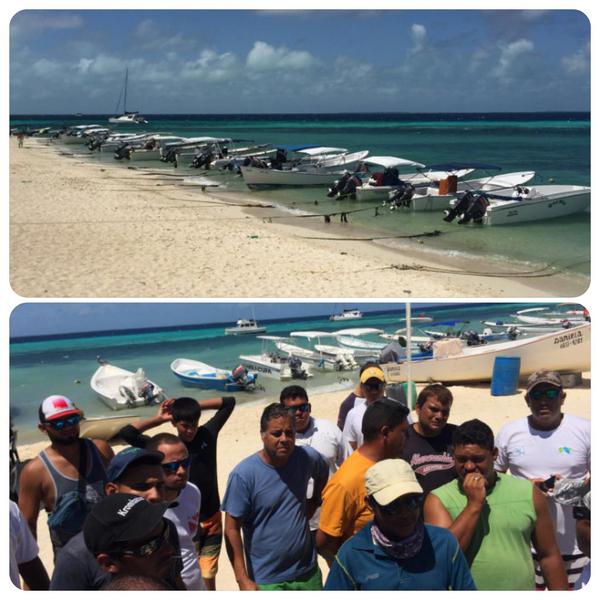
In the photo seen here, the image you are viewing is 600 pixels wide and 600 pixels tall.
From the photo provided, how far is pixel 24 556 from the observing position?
3107 millimetres

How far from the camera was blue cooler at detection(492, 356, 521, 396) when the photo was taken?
11091 millimetres

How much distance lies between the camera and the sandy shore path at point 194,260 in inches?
366

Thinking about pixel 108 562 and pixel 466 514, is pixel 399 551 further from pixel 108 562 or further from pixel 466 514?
pixel 108 562

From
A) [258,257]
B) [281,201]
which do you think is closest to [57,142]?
[281,201]

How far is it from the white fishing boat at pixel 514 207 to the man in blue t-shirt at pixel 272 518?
13.5 m

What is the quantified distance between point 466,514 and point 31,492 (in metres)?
1.79

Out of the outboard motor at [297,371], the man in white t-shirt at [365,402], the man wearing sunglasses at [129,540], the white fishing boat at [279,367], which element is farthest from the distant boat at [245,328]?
the man wearing sunglasses at [129,540]

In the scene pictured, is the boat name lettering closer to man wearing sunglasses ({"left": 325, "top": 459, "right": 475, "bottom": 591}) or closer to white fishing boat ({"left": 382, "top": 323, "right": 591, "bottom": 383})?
white fishing boat ({"left": 382, "top": 323, "right": 591, "bottom": 383})

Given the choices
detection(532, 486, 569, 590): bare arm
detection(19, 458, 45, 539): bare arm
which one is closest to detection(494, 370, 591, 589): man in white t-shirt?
detection(532, 486, 569, 590): bare arm

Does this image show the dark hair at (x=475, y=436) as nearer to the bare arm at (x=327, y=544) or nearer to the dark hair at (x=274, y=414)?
the bare arm at (x=327, y=544)

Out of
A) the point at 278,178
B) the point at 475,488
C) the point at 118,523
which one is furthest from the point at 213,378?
the point at 118,523

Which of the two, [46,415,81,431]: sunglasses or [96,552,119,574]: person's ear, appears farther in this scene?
[46,415,81,431]: sunglasses

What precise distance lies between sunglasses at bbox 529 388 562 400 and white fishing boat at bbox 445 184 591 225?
1296 centimetres
